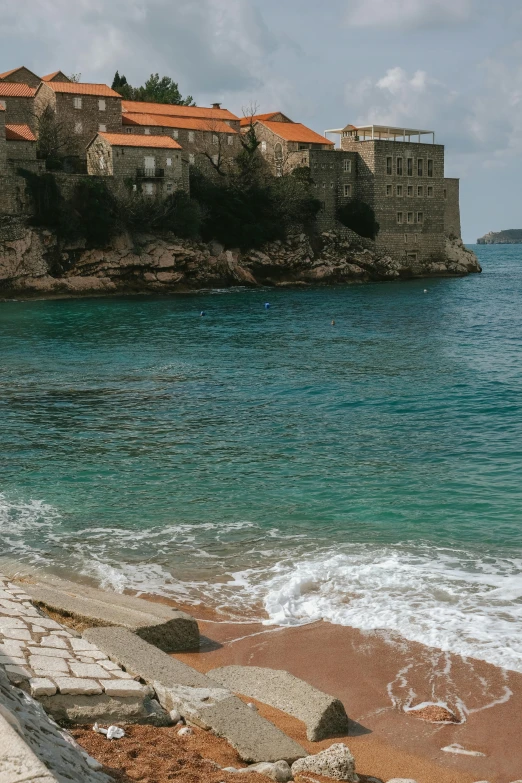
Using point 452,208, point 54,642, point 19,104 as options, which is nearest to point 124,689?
point 54,642

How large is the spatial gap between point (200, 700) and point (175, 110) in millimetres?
66526

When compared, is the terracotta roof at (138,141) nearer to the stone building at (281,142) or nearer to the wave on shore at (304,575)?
the stone building at (281,142)

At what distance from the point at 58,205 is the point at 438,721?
51.9m

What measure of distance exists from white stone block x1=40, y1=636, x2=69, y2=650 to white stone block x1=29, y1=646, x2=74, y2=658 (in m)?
0.06

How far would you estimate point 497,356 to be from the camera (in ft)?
102

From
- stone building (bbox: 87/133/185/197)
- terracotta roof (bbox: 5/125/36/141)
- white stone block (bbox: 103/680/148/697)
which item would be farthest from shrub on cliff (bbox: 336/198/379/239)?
white stone block (bbox: 103/680/148/697)

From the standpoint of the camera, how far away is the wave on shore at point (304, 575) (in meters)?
8.87

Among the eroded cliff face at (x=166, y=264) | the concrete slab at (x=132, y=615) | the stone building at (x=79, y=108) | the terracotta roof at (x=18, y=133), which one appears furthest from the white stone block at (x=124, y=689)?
the stone building at (x=79, y=108)

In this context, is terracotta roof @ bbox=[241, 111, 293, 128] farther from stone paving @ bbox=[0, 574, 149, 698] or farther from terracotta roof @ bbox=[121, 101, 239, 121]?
stone paving @ bbox=[0, 574, 149, 698]

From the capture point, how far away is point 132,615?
8.05 metres

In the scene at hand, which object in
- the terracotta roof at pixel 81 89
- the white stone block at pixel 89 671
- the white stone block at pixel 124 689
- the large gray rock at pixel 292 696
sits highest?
the terracotta roof at pixel 81 89

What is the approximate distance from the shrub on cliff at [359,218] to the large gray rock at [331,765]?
67978 mm

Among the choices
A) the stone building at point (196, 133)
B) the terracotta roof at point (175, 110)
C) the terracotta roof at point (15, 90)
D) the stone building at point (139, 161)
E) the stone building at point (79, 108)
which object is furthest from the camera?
the terracotta roof at point (175, 110)

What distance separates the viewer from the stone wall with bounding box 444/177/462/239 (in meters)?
82.9
